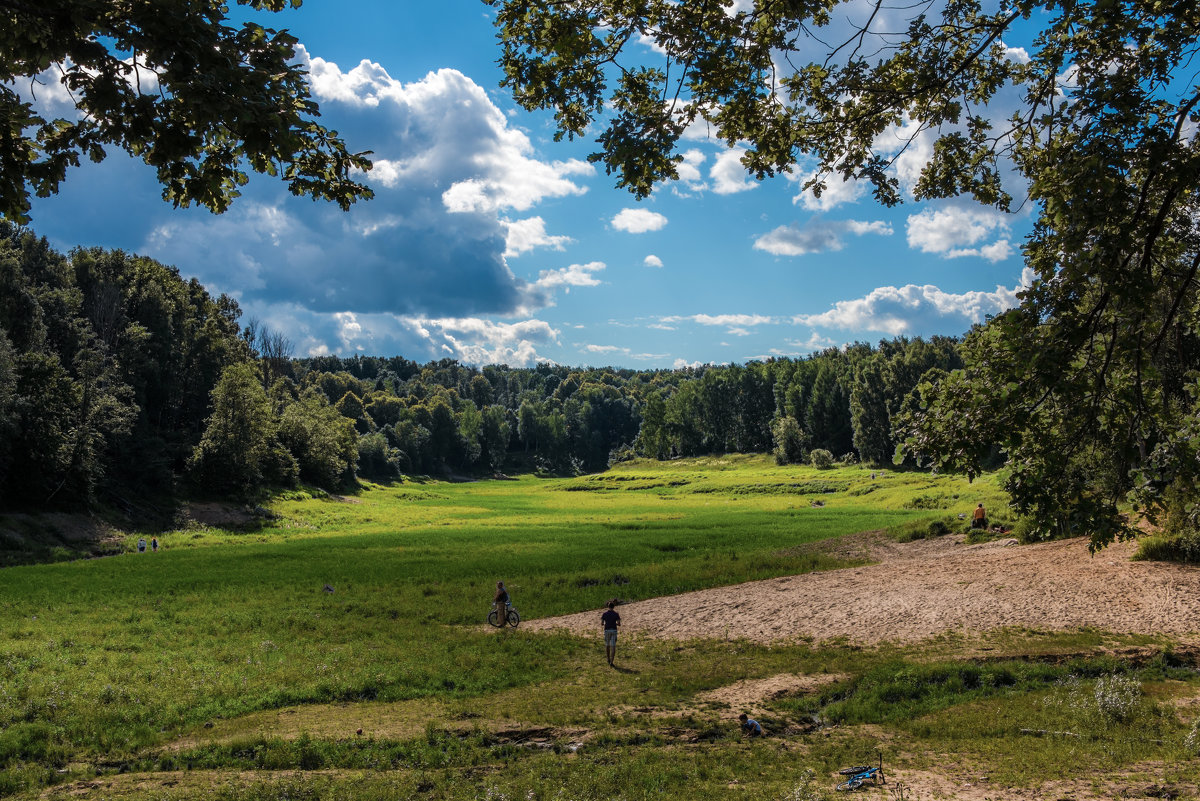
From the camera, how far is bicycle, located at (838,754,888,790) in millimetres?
10797

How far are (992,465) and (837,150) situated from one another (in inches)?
3865

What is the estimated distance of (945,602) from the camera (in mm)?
22906

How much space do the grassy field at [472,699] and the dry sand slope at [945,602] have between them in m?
1.55

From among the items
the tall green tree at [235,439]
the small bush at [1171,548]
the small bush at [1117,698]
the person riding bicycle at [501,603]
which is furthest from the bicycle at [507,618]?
the tall green tree at [235,439]

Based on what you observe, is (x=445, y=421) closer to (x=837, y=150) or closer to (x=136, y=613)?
(x=136, y=613)

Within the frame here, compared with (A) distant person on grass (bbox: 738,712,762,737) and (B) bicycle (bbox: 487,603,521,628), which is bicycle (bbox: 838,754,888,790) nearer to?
(A) distant person on grass (bbox: 738,712,762,737)

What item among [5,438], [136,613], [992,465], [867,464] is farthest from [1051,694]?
[867,464]

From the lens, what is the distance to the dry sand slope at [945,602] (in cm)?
2053

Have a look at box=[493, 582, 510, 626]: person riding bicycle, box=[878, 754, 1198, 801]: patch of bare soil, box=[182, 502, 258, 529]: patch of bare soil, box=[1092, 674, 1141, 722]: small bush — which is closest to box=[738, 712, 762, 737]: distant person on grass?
box=[878, 754, 1198, 801]: patch of bare soil

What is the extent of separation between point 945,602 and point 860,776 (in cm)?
1426

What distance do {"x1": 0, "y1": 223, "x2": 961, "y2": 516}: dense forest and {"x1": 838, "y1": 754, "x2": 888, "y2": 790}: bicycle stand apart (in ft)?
23.8

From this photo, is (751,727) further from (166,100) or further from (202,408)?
(202,408)

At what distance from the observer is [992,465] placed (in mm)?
91812

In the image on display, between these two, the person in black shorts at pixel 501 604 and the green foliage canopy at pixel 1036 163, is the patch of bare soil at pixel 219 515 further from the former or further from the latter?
the green foliage canopy at pixel 1036 163
